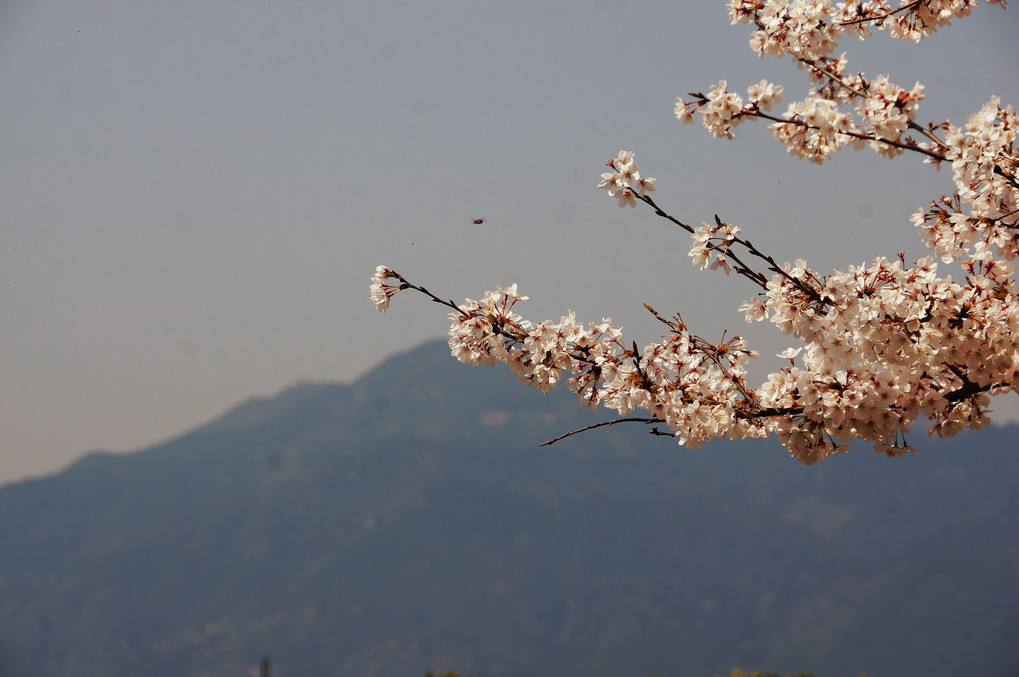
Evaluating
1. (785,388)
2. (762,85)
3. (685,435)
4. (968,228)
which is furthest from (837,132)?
(685,435)

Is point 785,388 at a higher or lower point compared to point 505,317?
lower

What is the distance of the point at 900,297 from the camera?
5.67 metres

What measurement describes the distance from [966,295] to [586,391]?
8.13ft

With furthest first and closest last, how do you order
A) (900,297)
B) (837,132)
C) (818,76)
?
(818,76)
(837,132)
(900,297)

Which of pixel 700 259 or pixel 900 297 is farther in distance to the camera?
pixel 700 259

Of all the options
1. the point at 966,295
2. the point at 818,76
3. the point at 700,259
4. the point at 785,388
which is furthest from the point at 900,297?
the point at 818,76

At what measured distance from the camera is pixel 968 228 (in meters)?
6.30

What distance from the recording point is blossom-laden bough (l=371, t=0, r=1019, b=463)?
572 centimetres

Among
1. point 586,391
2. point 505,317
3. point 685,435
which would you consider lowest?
point 685,435

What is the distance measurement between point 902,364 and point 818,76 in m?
2.67

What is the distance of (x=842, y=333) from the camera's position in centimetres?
586

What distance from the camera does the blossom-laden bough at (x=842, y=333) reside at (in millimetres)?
5719


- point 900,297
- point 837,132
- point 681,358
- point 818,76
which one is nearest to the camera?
point 900,297

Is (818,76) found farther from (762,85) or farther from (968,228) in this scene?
(968,228)
